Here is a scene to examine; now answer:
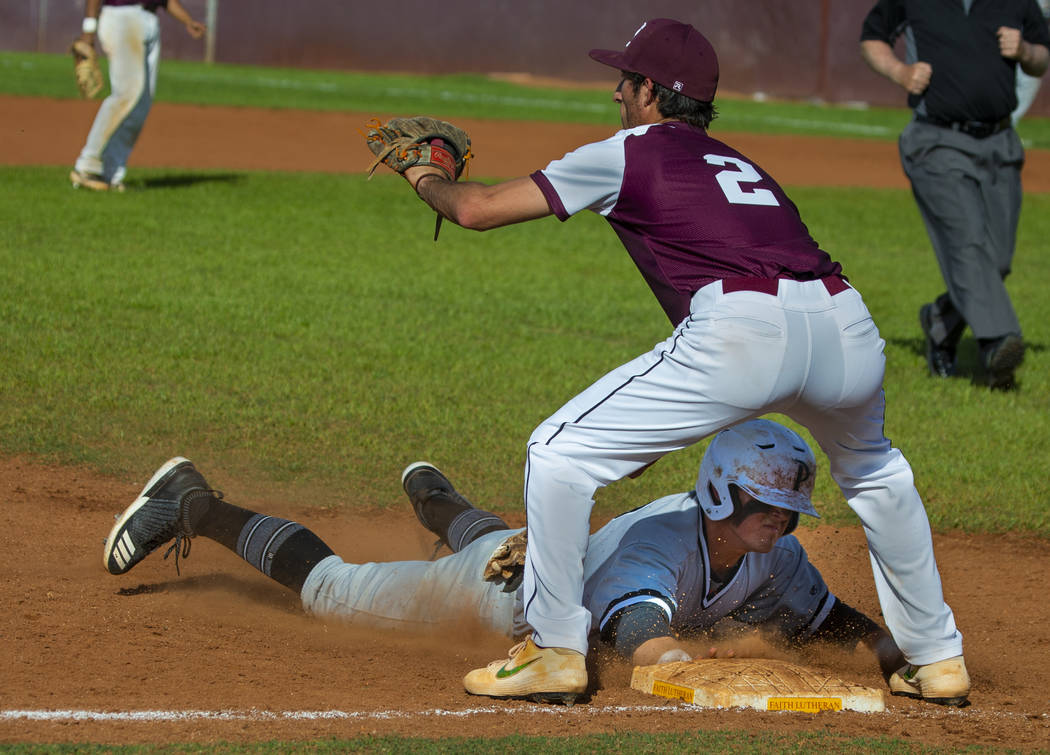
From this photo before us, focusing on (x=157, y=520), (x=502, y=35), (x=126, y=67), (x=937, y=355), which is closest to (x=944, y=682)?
(x=157, y=520)

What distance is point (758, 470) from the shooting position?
389 centimetres

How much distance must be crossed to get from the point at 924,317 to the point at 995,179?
1.10 metres

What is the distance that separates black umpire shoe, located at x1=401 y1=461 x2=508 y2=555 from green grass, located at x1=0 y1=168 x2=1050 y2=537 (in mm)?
885

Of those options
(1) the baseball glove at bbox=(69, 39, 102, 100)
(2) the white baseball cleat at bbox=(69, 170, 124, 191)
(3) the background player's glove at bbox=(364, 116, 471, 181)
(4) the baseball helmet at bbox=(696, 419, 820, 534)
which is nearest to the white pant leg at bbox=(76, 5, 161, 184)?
(1) the baseball glove at bbox=(69, 39, 102, 100)

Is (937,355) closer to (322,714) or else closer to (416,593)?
(416,593)

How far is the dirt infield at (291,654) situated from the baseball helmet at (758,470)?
0.61 m

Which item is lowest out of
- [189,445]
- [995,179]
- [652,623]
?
[189,445]

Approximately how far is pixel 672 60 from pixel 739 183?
43 centimetres

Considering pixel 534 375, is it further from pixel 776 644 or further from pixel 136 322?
pixel 776 644

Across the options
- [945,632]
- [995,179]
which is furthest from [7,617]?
[995,179]

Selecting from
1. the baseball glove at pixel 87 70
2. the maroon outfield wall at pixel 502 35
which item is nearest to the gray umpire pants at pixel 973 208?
the baseball glove at pixel 87 70

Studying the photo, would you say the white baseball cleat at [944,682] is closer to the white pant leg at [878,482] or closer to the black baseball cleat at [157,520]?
the white pant leg at [878,482]

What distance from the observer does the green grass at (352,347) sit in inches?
259

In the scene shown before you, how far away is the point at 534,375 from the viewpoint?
8.15 meters
